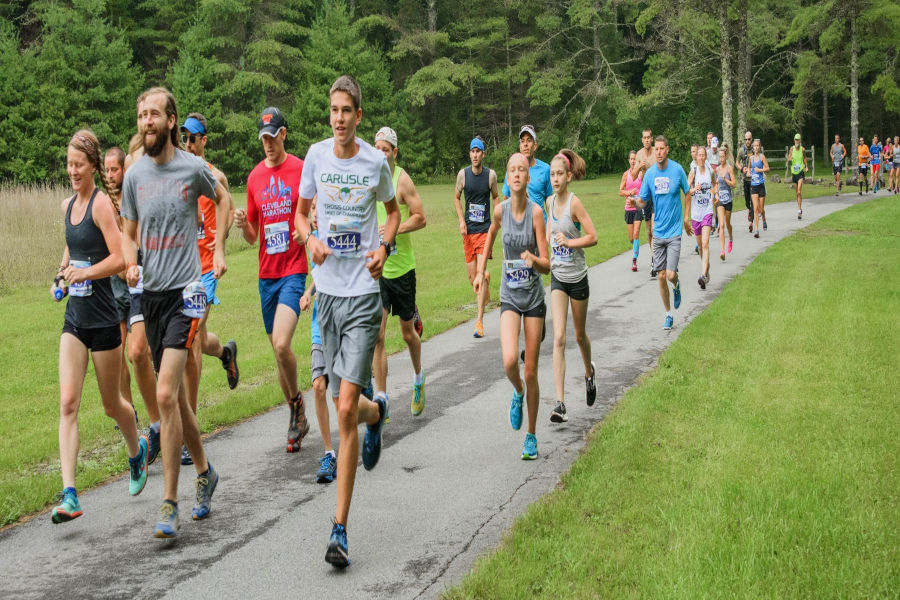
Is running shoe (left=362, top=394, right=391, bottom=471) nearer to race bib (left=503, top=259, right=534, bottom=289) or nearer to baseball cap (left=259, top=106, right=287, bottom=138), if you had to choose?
race bib (left=503, top=259, right=534, bottom=289)

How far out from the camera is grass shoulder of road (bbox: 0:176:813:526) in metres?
6.89

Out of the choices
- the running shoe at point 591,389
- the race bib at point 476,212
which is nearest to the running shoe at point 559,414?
the running shoe at point 591,389

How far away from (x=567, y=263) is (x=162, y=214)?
3613 mm

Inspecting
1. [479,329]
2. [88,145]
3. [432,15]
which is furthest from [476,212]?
[432,15]

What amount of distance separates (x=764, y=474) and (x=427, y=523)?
2231 mm

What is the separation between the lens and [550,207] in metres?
8.08

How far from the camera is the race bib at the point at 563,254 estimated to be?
7738mm

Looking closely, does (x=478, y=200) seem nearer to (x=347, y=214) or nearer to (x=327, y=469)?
(x=327, y=469)

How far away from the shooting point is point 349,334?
5082mm

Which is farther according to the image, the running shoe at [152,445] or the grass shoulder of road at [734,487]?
the running shoe at [152,445]

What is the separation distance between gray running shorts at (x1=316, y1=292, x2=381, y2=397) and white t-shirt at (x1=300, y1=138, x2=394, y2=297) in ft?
0.18

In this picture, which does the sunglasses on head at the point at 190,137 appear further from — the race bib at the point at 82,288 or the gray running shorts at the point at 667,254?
the gray running shorts at the point at 667,254

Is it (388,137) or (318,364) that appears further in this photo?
(388,137)

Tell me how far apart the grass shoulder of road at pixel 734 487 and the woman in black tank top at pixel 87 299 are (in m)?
2.69
